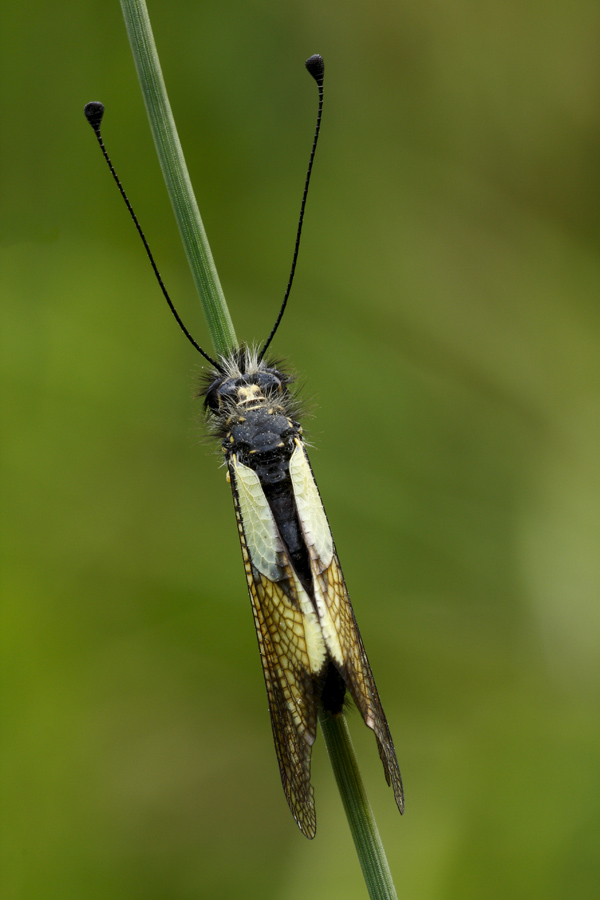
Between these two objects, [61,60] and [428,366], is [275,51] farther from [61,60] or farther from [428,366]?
[428,366]

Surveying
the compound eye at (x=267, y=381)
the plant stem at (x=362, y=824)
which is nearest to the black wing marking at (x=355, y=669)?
the plant stem at (x=362, y=824)

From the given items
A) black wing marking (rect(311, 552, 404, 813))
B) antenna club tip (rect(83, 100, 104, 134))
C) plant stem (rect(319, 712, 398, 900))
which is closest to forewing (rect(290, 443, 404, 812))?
black wing marking (rect(311, 552, 404, 813))

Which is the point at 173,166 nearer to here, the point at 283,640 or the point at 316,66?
the point at 316,66

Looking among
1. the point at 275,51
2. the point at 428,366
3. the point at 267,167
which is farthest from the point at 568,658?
the point at 275,51

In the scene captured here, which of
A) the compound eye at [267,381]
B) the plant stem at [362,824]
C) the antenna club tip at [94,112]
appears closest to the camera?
the plant stem at [362,824]

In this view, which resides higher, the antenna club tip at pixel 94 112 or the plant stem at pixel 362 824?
the antenna club tip at pixel 94 112

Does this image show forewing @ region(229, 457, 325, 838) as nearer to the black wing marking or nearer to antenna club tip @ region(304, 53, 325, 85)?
the black wing marking

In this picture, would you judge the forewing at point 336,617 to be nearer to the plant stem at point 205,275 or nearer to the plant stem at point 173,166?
the plant stem at point 205,275

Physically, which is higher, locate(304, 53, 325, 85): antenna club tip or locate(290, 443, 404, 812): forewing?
locate(304, 53, 325, 85): antenna club tip

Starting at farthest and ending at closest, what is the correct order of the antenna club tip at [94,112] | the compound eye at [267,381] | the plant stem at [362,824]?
the compound eye at [267,381]
the antenna club tip at [94,112]
the plant stem at [362,824]
